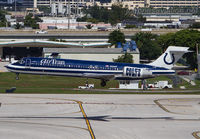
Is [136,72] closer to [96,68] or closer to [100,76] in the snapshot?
[100,76]

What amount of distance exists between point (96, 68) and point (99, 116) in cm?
2536

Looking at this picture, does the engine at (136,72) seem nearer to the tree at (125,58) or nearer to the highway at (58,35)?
the tree at (125,58)

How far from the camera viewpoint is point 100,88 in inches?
2980

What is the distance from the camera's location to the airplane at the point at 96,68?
73688 millimetres

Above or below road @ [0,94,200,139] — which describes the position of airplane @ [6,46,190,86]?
above

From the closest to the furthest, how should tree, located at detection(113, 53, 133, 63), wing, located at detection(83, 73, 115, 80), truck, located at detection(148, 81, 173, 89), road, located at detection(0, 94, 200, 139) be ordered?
road, located at detection(0, 94, 200, 139) → wing, located at detection(83, 73, 115, 80) → truck, located at detection(148, 81, 173, 89) → tree, located at detection(113, 53, 133, 63)

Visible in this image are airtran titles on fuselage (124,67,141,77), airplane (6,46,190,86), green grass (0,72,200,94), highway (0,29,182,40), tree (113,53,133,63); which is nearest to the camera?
green grass (0,72,200,94)

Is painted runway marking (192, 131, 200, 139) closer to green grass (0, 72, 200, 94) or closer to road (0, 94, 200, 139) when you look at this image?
road (0, 94, 200, 139)

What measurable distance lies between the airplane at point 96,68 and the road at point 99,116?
8.68m

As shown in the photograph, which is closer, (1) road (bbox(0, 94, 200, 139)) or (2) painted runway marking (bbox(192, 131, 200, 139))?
(2) painted runway marking (bbox(192, 131, 200, 139))

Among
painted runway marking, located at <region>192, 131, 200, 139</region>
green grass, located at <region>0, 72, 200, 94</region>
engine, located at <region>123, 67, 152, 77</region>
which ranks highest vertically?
engine, located at <region>123, 67, 152, 77</region>

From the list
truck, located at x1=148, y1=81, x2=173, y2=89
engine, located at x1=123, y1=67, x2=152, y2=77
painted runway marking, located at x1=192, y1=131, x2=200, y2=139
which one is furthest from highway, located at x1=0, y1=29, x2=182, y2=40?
painted runway marking, located at x1=192, y1=131, x2=200, y2=139

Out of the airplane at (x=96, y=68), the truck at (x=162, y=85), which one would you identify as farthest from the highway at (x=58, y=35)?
the truck at (x=162, y=85)

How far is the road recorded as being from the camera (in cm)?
4138
